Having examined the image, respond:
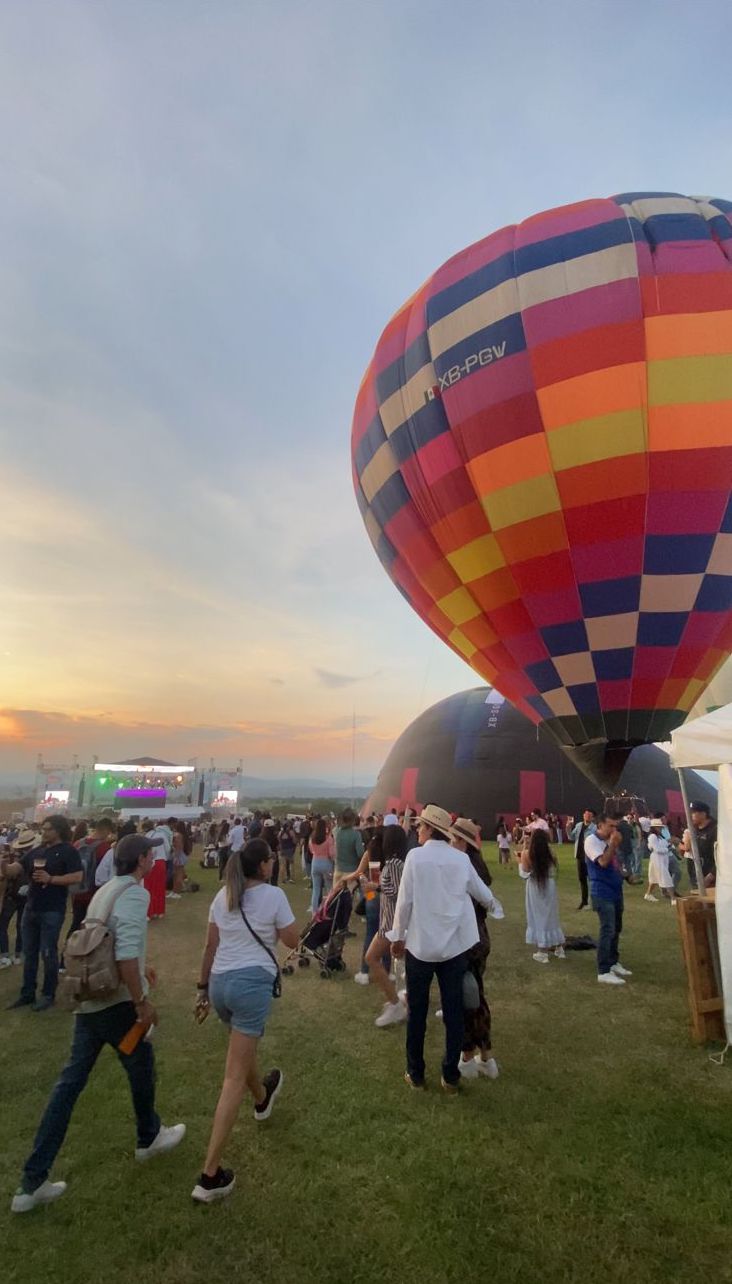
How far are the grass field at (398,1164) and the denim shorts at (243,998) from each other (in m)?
0.80

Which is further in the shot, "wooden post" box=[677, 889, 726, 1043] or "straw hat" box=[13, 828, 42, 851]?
"straw hat" box=[13, 828, 42, 851]

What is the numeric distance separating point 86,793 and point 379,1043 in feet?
193

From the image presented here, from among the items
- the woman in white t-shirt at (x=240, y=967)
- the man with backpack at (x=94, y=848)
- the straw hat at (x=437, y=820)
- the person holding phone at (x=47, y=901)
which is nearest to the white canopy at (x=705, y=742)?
the straw hat at (x=437, y=820)

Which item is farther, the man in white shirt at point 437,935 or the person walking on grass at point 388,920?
the person walking on grass at point 388,920

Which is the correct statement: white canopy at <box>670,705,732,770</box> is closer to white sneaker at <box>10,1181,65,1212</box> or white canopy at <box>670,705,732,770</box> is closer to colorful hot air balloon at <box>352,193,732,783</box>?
white sneaker at <box>10,1181,65,1212</box>

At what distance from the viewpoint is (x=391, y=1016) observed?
558 cm

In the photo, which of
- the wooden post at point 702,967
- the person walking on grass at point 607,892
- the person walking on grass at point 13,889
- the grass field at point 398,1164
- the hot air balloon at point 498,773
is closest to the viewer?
the grass field at point 398,1164

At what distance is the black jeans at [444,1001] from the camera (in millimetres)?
4105

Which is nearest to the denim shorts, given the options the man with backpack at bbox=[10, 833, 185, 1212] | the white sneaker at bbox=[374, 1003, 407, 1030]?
the man with backpack at bbox=[10, 833, 185, 1212]

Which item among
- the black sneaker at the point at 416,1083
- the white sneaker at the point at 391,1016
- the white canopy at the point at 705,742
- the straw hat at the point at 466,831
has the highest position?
the white canopy at the point at 705,742

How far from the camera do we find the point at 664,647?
11062mm

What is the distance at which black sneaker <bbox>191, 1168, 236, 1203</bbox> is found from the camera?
10.2ft

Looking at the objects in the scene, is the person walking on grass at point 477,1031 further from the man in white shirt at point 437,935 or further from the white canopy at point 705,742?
the white canopy at point 705,742

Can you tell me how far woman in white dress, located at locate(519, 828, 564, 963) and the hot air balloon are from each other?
15381 millimetres
